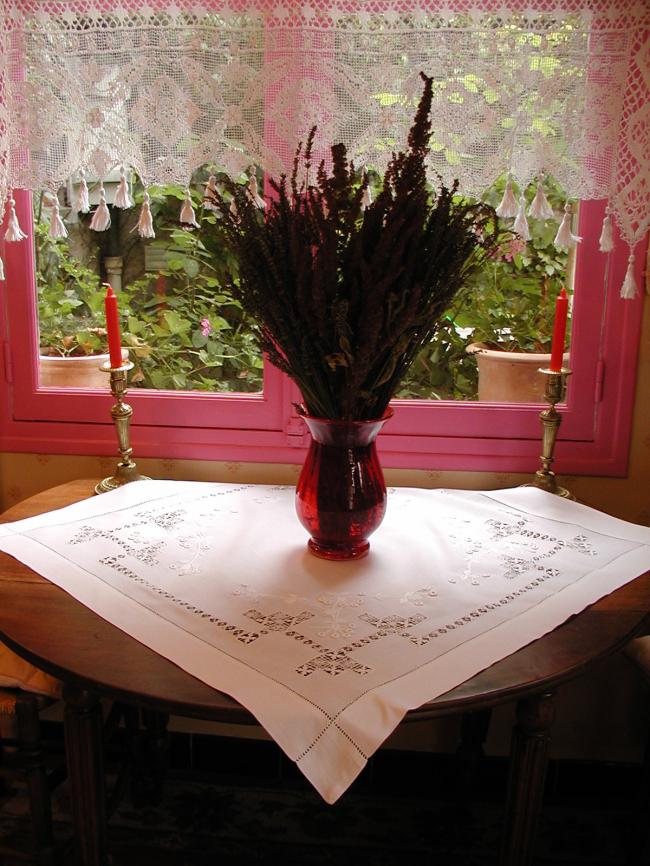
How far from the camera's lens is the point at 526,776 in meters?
1.20

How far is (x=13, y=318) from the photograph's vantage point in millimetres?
1922

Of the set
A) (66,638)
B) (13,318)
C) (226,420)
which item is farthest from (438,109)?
(66,638)

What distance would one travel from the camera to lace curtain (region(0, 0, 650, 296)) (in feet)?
5.21

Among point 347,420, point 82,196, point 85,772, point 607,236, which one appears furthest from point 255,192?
point 85,772

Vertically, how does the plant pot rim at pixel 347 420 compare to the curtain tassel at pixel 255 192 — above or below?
below

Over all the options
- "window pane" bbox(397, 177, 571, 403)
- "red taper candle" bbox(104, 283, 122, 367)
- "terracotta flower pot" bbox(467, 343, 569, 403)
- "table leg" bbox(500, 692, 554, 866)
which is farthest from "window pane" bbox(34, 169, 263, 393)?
"table leg" bbox(500, 692, 554, 866)

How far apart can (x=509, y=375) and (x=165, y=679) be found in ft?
3.96

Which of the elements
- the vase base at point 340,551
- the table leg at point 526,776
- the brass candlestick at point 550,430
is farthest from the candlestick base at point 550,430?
the table leg at point 526,776

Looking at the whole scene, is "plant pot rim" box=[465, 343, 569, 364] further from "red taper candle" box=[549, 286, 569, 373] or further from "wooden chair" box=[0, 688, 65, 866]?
"wooden chair" box=[0, 688, 65, 866]

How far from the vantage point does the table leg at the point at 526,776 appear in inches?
45.4

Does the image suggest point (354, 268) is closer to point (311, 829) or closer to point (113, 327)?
point (113, 327)

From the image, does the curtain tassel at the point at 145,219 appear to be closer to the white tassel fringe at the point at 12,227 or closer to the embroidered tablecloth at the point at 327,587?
the white tassel fringe at the point at 12,227

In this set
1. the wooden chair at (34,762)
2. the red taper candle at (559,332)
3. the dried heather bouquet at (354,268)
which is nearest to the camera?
the dried heather bouquet at (354,268)

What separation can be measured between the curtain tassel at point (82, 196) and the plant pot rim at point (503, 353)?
3.09 ft
